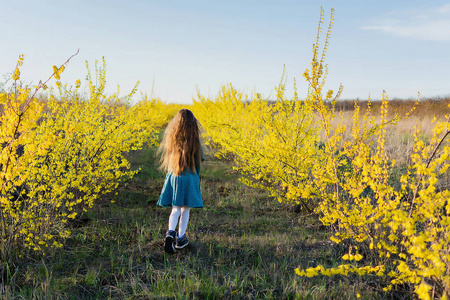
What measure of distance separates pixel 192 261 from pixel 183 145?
3.64 ft

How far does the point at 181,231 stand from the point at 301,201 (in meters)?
1.69

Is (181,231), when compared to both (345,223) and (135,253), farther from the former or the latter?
(345,223)

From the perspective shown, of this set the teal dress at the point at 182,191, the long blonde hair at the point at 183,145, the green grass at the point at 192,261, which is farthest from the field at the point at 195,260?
the long blonde hair at the point at 183,145

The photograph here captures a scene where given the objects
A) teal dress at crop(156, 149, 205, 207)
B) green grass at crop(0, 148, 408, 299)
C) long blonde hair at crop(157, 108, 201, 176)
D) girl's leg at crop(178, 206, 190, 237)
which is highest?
long blonde hair at crop(157, 108, 201, 176)

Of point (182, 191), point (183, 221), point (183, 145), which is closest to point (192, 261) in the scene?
point (183, 221)

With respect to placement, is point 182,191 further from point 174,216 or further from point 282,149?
point 282,149

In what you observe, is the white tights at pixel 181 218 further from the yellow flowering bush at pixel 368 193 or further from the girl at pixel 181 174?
the yellow flowering bush at pixel 368 193

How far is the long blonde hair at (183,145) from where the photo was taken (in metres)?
3.11

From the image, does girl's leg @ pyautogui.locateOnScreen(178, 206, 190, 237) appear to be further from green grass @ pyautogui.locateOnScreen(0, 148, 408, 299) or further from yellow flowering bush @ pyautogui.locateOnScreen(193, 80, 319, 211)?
yellow flowering bush @ pyautogui.locateOnScreen(193, 80, 319, 211)

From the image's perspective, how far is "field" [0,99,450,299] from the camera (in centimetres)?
228

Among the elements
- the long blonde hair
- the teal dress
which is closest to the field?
the teal dress

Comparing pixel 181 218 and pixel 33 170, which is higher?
pixel 33 170

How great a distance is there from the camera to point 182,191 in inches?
120

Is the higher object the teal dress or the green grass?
the teal dress
